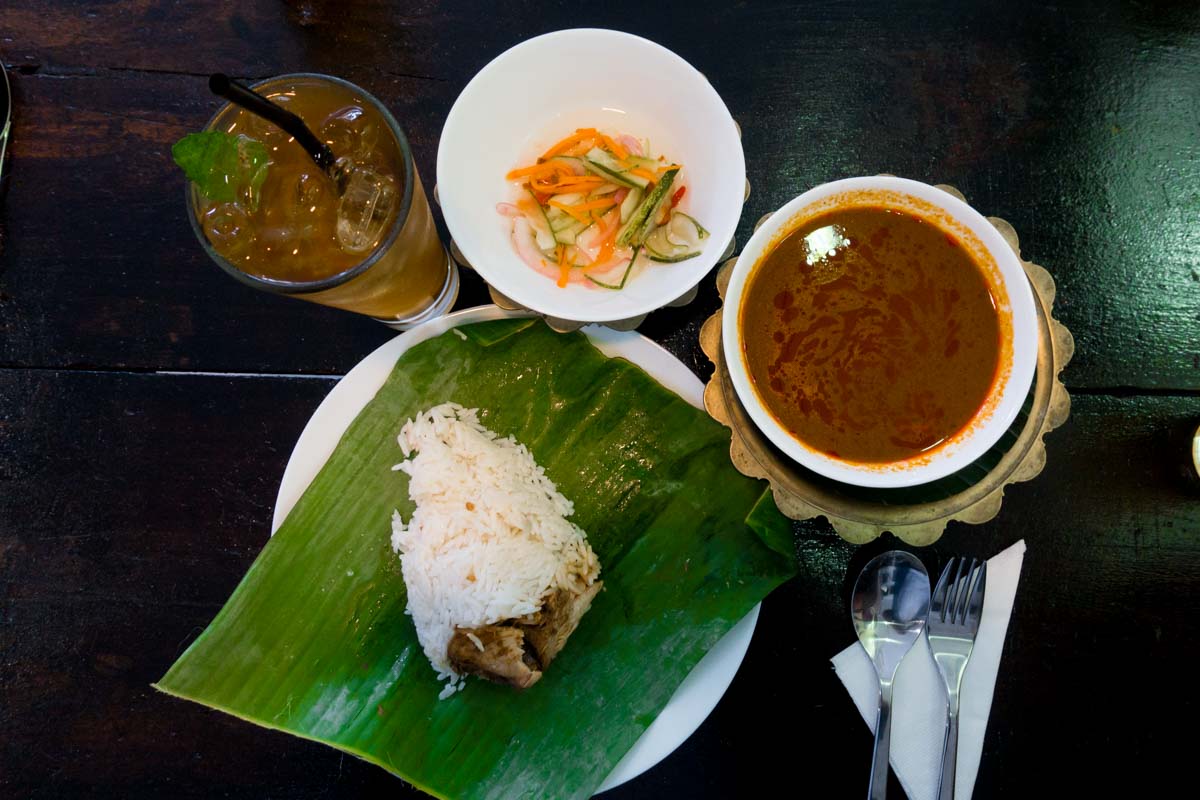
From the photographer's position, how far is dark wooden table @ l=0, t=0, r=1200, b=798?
204cm

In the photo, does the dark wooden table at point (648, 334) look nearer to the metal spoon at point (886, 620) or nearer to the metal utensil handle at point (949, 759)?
the metal spoon at point (886, 620)

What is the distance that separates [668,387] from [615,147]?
1.97 ft

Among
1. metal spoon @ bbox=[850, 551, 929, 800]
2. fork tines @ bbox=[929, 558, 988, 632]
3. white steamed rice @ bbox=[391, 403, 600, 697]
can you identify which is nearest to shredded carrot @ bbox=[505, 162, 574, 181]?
white steamed rice @ bbox=[391, 403, 600, 697]

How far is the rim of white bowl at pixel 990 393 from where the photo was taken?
166 cm

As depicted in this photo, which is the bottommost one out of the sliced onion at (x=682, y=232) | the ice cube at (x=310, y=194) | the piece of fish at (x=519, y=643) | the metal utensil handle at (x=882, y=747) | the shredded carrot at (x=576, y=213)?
the metal utensil handle at (x=882, y=747)

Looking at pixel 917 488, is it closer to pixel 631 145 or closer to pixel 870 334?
pixel 870 334

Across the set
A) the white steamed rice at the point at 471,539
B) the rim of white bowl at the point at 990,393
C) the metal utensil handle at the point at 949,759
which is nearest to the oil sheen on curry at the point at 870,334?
the rim of white bowl at the point at 990,393

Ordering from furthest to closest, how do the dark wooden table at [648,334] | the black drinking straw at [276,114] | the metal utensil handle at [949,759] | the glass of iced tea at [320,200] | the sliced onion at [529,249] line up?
the dark wooden table at [648,334]
the metal utensil handle at [949,759]
the sliced onion at [529,249]
the glass of iced tea at [320,200]
the black drinking straw at [276,114]

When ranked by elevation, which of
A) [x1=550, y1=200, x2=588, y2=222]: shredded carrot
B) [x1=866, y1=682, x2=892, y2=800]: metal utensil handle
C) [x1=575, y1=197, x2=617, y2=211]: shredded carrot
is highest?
[x1=575, y1=197, x2=617, y2=211]: shredded carrot

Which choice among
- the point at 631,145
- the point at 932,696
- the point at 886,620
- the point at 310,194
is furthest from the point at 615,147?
the point at 932,696

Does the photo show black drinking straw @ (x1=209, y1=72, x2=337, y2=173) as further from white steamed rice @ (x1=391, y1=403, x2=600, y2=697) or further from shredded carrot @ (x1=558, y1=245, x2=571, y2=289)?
white steamed rice @ (x1=391, y1=403, x2=600, y2=697)

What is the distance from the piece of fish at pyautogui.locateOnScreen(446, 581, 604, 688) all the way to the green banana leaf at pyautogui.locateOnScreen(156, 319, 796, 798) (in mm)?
99

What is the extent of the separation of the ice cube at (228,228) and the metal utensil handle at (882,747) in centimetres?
189

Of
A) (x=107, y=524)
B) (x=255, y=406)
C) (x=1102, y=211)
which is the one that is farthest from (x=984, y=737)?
(x=107, y=524)
